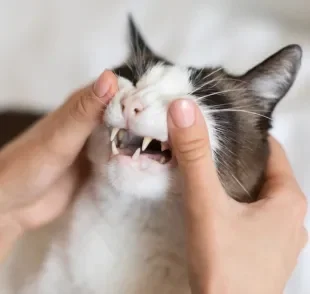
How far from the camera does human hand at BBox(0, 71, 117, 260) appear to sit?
33.8 inches

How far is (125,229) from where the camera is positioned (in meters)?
0.97

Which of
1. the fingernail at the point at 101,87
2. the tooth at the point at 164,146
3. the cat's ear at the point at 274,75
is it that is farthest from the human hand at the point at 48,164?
the cat's ear at the point at 274,75

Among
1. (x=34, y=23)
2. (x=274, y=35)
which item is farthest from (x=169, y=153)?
(x=34, y=23)

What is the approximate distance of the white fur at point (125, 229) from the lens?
2.86 feet

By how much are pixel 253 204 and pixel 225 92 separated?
207 mm

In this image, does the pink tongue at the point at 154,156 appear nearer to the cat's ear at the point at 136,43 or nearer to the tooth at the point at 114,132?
the tooth at the point at 114,132

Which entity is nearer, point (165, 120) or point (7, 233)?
point (165, 120)

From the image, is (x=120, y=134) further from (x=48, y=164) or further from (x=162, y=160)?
(x=48, y=164)

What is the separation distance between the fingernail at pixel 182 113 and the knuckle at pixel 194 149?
26 millimetres

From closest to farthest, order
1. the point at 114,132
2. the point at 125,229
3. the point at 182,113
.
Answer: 1. the point at 182,113
2. the point at 114,132
3. the point at 125,229

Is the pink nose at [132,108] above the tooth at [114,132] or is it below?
above

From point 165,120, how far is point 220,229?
17cm

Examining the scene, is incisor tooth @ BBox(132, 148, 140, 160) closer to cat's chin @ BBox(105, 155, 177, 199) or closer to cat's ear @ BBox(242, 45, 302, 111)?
cat's chin @ BBox(105, 155, 177, 199)

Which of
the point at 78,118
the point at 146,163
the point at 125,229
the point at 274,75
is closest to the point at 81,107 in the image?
the point at 78,118
